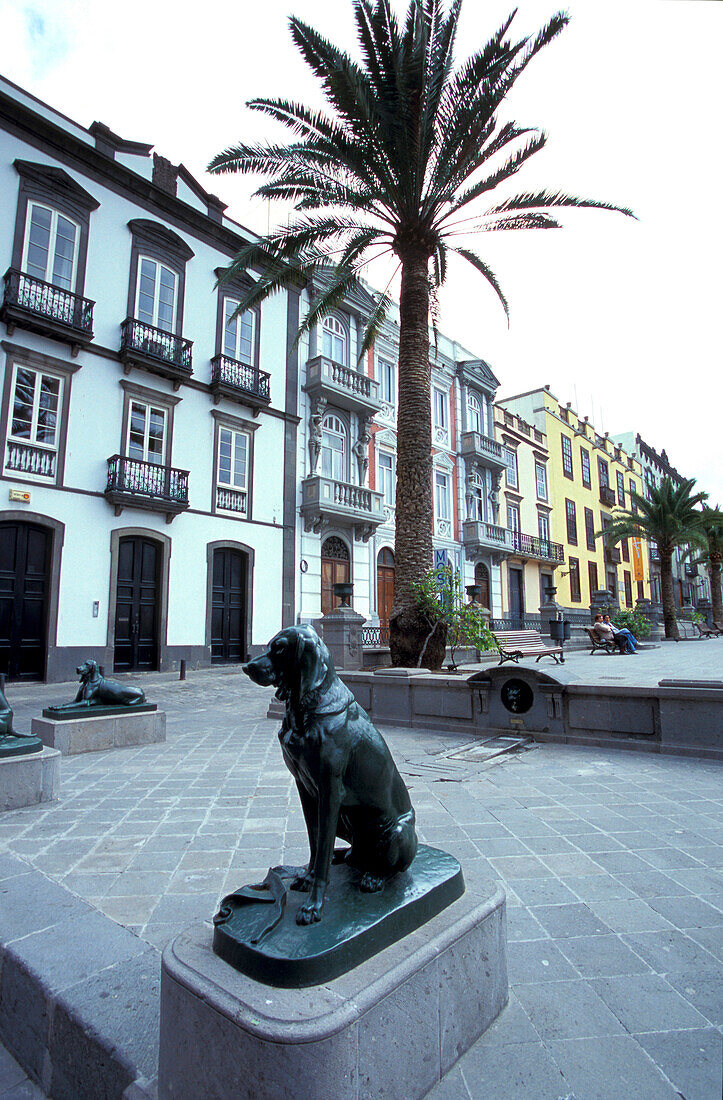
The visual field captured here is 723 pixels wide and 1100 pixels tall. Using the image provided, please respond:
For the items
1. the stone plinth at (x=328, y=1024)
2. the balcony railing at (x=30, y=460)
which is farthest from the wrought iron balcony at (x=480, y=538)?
the stone plinth at (x=328, y=1024)

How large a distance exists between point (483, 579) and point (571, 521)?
13.0m

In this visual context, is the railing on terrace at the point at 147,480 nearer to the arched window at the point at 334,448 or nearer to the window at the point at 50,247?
the window at the point at 50,247

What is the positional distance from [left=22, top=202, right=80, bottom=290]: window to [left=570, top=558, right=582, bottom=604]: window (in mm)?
31396

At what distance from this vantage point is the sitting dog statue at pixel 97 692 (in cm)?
624

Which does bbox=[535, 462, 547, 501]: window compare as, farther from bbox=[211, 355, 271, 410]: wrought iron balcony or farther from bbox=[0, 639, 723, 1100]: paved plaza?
bbox=[0, 639, 723, 1100]: paved plaza

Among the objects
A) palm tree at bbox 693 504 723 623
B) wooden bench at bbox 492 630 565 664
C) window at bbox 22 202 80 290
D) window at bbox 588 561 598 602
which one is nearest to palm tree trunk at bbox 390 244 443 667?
window at bbox 22 202 80 290

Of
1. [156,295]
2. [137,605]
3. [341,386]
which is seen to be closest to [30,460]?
[137,605]

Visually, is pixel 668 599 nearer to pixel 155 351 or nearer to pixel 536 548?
pixel 536 548

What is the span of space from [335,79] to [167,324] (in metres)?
8.82

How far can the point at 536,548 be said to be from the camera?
106 feet

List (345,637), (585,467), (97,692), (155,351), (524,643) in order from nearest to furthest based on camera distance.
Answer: (97,692), (345,637), (155,351), (524,643), (585,467)

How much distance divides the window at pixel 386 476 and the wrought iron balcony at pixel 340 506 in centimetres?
133

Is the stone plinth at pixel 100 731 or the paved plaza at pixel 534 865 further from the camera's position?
the stone plinth at pixel 100 731

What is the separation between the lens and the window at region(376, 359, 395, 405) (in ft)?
76.9
